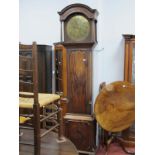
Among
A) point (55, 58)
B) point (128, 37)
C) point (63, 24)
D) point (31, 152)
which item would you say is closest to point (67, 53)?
point (63, 24)

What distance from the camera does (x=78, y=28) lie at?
315cm

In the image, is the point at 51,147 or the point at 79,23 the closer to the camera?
the point at 51,147

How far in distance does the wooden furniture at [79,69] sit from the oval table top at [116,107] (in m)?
0.16

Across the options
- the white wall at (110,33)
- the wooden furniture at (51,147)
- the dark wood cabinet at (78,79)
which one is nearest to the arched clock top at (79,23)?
the dark wood cabinet at (78,79)

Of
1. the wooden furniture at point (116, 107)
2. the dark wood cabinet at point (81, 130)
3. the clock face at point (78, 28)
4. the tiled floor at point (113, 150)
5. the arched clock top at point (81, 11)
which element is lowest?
the tiled floor at point (113, 150)

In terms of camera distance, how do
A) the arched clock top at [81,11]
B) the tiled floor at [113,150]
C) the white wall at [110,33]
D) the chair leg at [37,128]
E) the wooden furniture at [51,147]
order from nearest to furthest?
1. the chair leg at [37,128]
2. the wooden furniture at [51,147]
3. the arched clock top at [81,11]
4. the tiled floor at [113,150]
5. the white wall at [110,33]

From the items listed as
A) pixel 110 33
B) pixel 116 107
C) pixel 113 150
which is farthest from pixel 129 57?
pixel 113 150

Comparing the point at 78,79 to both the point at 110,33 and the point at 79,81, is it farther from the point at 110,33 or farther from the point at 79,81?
the point at 110,33

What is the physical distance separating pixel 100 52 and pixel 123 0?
985mm

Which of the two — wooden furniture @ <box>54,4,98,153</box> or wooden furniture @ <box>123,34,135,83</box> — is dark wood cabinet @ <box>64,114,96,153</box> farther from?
wooden furniture @ <box>123,34,135,83</box>

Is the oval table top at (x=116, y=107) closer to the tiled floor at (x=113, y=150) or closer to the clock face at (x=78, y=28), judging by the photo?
the tiled floor at (x=113, y=150)

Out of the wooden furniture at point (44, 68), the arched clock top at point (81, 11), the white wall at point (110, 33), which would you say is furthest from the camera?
the wooden furniture at point (44, 68)

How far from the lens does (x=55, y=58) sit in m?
3.87

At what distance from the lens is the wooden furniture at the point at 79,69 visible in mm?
3102
